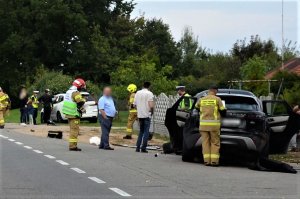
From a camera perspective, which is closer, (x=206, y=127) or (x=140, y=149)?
(x=206, y=127)

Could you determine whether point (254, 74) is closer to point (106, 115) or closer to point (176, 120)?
point (106, 115)

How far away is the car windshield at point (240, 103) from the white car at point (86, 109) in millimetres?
17685

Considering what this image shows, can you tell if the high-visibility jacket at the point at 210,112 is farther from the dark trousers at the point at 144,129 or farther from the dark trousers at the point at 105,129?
the dark trousers at the point at 105,129

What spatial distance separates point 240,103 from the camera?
14.0 m

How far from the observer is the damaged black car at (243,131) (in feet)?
44.1

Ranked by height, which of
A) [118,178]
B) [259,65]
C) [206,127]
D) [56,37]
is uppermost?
[56,37]

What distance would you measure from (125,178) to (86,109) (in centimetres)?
2045

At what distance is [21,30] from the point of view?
2566 inches

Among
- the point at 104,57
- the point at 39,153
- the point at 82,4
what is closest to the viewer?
the point at 39,153

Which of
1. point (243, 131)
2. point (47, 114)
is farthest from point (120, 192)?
point (47, 114)

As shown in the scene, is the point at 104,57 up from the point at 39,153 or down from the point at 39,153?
up

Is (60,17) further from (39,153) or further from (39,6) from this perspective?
(39,153)

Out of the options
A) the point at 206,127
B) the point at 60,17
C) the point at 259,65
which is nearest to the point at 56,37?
the point at 60,17

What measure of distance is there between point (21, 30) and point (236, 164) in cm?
5348
